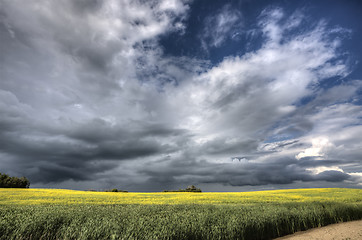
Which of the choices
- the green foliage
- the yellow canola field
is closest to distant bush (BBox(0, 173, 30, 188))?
the yellow canola field

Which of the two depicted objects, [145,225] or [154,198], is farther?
[154,198]

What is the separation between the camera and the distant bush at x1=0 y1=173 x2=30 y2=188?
178ft

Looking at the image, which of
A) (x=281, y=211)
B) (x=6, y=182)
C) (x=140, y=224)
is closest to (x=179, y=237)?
(x=140, y=224)

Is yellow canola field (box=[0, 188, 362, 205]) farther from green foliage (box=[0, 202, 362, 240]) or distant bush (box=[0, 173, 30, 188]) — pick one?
distant bush (box=[0, 173, 30, 188])

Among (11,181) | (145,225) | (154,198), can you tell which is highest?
(11,181)

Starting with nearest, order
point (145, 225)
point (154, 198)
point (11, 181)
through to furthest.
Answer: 1. point (145, 225)
2. point (154, 198)
3. point (11, 181)

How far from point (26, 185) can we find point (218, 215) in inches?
2665

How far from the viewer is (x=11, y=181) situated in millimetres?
55438

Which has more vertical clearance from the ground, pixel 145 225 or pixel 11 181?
pixel 11 181

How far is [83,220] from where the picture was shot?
9586 millimetres

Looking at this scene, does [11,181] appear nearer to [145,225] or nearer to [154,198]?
[154,198]

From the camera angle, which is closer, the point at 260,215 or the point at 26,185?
the point at 260,215

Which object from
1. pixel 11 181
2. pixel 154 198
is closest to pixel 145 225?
pixel 154 198

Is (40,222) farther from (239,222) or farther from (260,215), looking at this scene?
(260,215)
